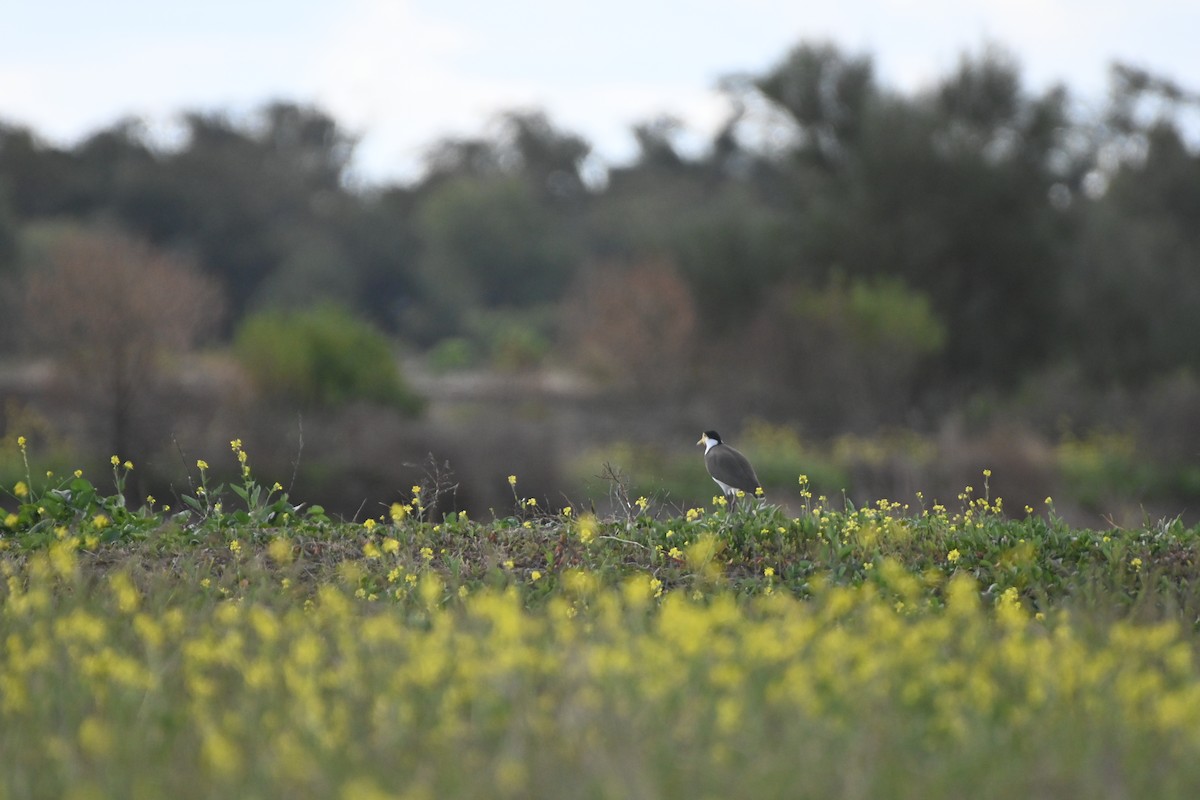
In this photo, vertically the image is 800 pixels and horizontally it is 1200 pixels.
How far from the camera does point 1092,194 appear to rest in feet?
126

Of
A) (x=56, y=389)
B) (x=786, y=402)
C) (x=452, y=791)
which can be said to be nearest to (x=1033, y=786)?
(x=452, y=791)

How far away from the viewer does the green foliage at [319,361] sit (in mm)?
20703

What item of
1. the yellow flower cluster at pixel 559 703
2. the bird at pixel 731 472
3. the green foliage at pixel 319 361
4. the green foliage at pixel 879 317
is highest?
the green foliage at pixel 879 317

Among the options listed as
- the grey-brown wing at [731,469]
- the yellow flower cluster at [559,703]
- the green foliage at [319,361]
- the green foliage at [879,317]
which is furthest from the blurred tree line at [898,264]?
the yellow flower cluster at [559,703]

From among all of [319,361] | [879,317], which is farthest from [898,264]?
[319,361]

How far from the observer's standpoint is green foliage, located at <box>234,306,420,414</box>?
20.7 metres

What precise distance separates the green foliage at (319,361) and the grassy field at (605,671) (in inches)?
534

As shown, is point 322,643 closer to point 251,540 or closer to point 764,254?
point 251,540

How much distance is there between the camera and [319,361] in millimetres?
21312

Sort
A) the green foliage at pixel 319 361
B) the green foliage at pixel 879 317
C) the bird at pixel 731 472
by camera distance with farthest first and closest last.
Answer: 1. the green foliage at pixel 879 317
2. the green foliage at pixel 319 361
3. the bird at pixel 731 472

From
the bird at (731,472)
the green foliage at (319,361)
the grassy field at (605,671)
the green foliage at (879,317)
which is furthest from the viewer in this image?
the green foliage at (879,317)

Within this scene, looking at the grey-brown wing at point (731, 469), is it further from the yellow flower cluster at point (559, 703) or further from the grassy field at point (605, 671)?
the yellow flower cluster at point (559, 703)

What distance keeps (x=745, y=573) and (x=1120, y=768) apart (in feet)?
10.0

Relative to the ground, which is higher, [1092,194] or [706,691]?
[1092,194]
